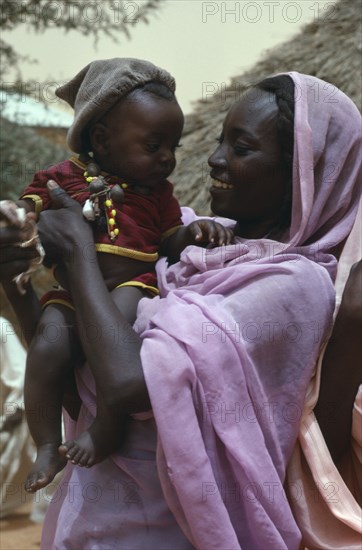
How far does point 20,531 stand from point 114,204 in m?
4.70

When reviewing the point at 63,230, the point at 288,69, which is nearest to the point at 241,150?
the point at 63,230

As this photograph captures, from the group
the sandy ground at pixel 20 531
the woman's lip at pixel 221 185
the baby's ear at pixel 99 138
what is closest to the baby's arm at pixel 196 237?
the woman's lip at pixel 221 185

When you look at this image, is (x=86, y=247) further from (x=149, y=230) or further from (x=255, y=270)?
(x=255, y=270)

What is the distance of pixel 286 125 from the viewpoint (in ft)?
8.68

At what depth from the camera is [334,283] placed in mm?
2645

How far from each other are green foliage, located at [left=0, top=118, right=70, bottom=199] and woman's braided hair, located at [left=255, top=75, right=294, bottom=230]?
7.07 metres

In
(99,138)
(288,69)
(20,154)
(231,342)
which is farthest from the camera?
(20,154)

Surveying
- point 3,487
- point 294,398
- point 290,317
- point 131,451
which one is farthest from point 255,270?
point 3,487

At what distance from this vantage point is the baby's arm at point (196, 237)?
268 centimetres

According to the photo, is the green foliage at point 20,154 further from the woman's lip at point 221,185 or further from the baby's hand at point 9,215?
the baby's hand at point 9,215

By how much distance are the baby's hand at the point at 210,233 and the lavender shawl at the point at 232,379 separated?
4 cm

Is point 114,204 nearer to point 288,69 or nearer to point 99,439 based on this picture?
point 99,439

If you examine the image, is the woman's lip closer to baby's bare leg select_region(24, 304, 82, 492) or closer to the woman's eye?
the woman's eye

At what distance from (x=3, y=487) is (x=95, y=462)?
4.79 metres
